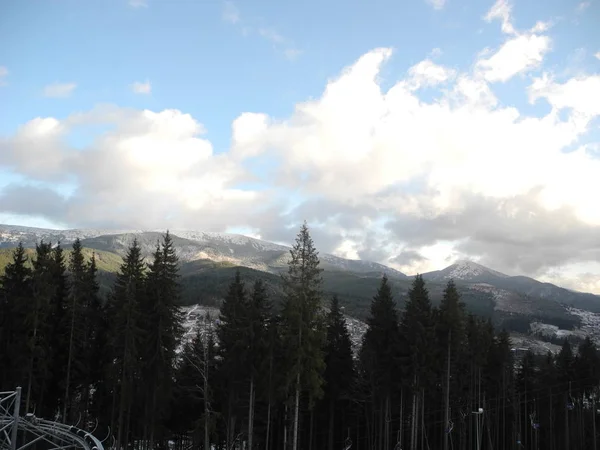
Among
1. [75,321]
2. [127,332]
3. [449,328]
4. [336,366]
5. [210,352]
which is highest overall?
[449,328]

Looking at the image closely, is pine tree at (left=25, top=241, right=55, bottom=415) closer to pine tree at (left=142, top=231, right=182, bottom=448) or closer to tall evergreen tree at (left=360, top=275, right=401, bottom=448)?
pine tree at (left=142, top=231, right=182, bottom=448)

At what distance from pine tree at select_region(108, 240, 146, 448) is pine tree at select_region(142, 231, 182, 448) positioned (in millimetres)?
756

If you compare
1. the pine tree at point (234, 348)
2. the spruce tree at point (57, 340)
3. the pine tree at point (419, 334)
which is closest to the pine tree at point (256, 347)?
the pine tree at point (234, 348)

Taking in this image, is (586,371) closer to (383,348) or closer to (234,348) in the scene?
(383,348)

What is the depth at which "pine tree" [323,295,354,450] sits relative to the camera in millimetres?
46062

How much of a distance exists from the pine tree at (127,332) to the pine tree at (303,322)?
11.5m

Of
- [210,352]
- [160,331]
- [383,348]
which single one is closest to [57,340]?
[160,331]

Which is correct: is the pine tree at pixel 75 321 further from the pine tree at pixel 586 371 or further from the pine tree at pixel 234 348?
the pine tree at pixel 586 371

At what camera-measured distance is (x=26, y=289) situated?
37.3m

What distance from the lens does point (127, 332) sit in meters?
A: 35.2

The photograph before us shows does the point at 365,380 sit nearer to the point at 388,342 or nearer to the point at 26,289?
the point at 388,342

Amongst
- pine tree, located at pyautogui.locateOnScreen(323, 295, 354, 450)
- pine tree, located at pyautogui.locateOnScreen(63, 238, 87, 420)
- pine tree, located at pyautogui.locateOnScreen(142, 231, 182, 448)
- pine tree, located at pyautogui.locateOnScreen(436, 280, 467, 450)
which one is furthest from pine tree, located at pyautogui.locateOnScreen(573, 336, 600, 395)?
pine tree, located at pyautogui.locateOnScreen(63, 238, 87, 420)

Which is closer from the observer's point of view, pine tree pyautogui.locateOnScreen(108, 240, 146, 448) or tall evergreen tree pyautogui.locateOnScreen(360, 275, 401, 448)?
pine tree pyautogui.locateOnScreen(108, 240, 146, 448)

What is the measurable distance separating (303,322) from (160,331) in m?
11.3
